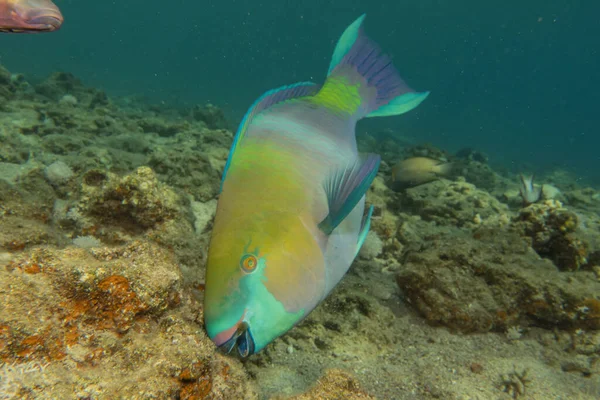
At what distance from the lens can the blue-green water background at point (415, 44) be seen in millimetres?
85375

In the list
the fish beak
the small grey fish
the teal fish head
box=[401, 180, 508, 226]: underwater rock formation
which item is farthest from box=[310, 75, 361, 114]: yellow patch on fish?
the small grey fish

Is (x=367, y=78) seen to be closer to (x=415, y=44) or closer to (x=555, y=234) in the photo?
(x=555, y=234)

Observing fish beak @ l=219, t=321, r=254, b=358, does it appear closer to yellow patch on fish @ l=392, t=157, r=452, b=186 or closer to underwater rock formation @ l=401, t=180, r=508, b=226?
underwater rock formation @ l=401, t=180, r=508, b=226

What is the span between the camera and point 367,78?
9.27 ft

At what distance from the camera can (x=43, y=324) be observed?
44.8 inches

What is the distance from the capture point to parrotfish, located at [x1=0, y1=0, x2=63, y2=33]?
5.79ft

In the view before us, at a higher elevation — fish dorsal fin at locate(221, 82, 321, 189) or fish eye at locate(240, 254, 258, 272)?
fish dorsal fin at locate(221, 82, 321, 189)

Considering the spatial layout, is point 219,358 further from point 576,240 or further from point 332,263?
point 576,240

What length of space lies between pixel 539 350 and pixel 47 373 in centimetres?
351

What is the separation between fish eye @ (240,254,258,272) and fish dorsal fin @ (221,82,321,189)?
503mm

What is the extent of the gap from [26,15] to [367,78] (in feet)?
7.77

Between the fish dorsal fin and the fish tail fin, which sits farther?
the fish tail fin

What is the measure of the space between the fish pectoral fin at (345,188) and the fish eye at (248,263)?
402 mm

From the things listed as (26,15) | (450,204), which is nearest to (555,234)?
(450,204)
